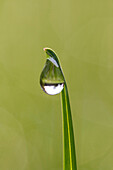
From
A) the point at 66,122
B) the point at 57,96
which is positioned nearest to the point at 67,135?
the point at 66,122

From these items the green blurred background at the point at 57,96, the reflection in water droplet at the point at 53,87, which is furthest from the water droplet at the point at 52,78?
the green blurred background at the point at 57,96

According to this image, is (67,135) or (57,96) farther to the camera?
(57,96)

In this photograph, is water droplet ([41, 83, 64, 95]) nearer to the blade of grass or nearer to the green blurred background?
the blade of grass

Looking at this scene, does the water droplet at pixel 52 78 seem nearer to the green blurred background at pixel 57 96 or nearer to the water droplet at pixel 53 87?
the water droplet at pixel 53 87

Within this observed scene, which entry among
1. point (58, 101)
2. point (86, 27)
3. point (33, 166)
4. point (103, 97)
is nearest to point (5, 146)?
point (33, 166)

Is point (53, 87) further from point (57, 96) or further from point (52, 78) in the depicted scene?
point (57, 96)

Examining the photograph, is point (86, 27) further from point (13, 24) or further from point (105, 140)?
point (105, 140)
